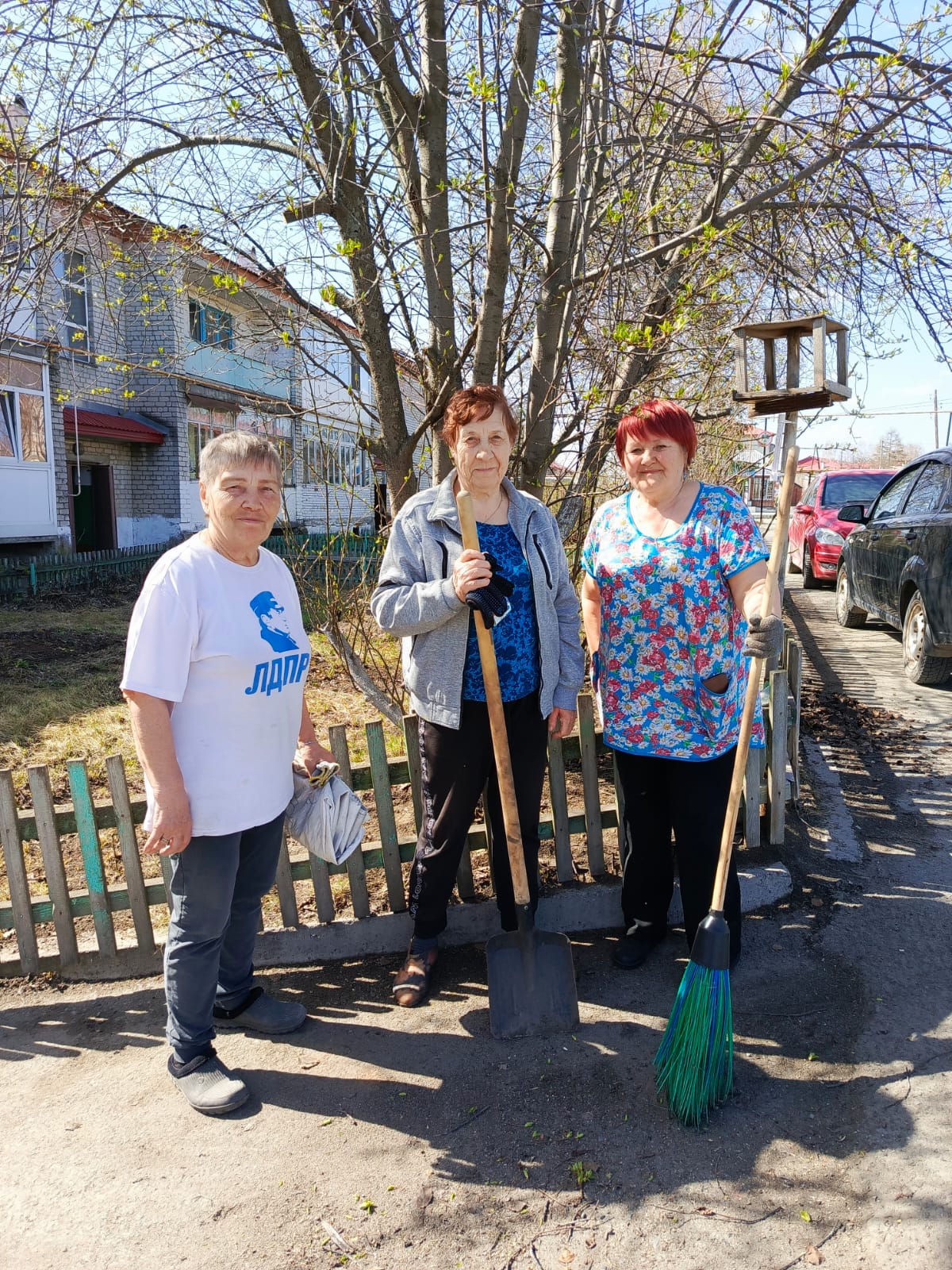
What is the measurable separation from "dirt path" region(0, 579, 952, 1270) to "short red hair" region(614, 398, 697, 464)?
1.83 metres

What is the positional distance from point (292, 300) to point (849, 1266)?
4103 mm

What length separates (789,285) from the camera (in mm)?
4699

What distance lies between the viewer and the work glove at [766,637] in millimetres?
2438

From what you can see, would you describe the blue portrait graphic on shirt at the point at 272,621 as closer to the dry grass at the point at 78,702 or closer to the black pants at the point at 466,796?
the black pants at the point at 466,796

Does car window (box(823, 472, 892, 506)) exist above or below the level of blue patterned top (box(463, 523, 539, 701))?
above

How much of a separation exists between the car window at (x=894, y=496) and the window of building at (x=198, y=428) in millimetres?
16011

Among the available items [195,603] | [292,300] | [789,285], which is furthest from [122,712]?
[789,285]

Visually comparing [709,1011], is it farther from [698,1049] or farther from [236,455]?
[236,455]

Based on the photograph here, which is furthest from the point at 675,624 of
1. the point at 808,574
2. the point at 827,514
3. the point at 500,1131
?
the point at 808,574

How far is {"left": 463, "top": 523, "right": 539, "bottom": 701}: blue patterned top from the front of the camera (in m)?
2.77

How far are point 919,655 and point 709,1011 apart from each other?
5.36 metres

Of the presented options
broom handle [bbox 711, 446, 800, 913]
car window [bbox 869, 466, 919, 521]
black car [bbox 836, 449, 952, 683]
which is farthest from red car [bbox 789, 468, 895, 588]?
broom handle [bbox 711, 446, 800, 913]

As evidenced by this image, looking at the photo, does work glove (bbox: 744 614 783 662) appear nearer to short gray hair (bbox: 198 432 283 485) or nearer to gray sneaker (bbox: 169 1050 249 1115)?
short gray hair (bbox: 198 432 283 485)

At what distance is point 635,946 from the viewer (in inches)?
124
